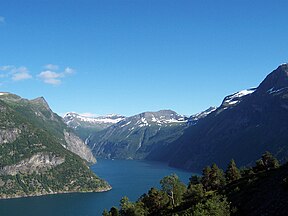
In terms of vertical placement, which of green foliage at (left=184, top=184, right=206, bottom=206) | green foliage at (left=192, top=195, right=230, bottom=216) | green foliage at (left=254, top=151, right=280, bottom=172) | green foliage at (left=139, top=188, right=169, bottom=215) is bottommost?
green foliage at (left=139, top=188, right=169, bottom=215)

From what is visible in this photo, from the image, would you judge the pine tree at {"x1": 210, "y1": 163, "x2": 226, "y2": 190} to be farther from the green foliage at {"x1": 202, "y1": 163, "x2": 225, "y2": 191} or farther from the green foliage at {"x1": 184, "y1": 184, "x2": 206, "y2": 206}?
the green foliage at {"x1": 184, "y1": 184, "x2": 206, "y2": 206}

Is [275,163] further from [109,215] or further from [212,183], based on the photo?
[109,215]

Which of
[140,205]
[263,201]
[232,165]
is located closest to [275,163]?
[232,165]

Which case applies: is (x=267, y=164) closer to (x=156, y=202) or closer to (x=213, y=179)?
(x=213, y=179)

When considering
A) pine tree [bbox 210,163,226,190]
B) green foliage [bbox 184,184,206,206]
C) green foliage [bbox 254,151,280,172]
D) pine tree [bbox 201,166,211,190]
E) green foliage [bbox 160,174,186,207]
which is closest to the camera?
green foliage [bbox 184,184,206,206]

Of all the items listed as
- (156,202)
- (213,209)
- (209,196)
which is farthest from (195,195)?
(213,209)

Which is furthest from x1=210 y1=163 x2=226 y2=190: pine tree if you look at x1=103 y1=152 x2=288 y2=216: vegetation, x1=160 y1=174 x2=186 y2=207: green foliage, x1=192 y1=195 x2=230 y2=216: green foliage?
x1=192 y1=195 x2=230 y2=216: green foliage

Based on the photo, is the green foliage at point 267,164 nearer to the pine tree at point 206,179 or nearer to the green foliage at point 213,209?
the pine tree at point 206,179

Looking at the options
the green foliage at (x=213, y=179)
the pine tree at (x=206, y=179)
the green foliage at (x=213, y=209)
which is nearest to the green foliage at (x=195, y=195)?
the green foliage at (x=213, y=179)

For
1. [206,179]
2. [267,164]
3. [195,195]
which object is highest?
[267,164]

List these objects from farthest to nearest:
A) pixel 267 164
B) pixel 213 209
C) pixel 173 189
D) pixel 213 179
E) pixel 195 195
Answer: pixel 213 179
pixel 267 164
pixel 173 189
pixel 195 195
pixel 213 209
